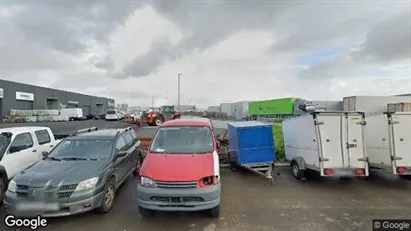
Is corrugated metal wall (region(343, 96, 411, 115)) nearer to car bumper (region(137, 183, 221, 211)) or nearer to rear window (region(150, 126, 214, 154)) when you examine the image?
rear window (region(150, 126, 214, 154))

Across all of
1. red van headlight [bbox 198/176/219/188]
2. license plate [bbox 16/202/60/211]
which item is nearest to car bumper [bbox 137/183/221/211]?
red van headlight [bbox 198/176/219/188]

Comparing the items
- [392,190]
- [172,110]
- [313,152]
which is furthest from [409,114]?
[172,110]

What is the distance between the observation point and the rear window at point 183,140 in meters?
6.13

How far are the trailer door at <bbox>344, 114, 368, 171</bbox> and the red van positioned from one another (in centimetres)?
379

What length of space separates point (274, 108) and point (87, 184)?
1648 inches

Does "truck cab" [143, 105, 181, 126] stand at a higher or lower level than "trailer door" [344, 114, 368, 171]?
higher

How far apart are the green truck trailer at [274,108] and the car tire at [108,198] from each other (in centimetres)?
3547

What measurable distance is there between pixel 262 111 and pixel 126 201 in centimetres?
4368

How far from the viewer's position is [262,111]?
48281mm

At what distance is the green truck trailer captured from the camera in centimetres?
4008

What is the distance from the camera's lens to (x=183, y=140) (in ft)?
21.2

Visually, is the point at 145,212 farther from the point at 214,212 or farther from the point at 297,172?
the point at 297,172

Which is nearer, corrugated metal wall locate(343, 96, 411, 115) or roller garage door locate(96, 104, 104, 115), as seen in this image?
corrugated metal wall locate(343, 96, 411, 115)

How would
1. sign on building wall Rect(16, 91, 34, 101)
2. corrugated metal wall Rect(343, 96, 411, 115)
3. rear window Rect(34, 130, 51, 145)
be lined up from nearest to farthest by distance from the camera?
rear window Rect(34, 130, 51, 145) → corrugated metal wall Rect(343, 96, 411, 115) → sign on building wall Rect(16, 91, 34, 101)
